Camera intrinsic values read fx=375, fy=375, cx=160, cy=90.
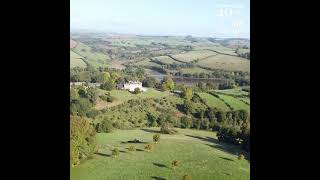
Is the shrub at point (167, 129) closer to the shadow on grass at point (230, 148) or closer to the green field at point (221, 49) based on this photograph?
the shadow on grass at point (230, 148)

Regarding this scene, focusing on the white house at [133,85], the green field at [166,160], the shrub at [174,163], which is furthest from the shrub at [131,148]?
the white house at [133,85]

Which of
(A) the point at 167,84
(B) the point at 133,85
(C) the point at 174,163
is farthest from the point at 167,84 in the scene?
(C) the point at 174,163

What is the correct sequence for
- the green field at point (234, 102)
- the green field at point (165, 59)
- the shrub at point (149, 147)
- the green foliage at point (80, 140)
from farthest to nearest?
the green field at point (165, 59)
the shrub at point (149, 147)
the green field at point (234, 102)
the green foliage at point (80, 140)
